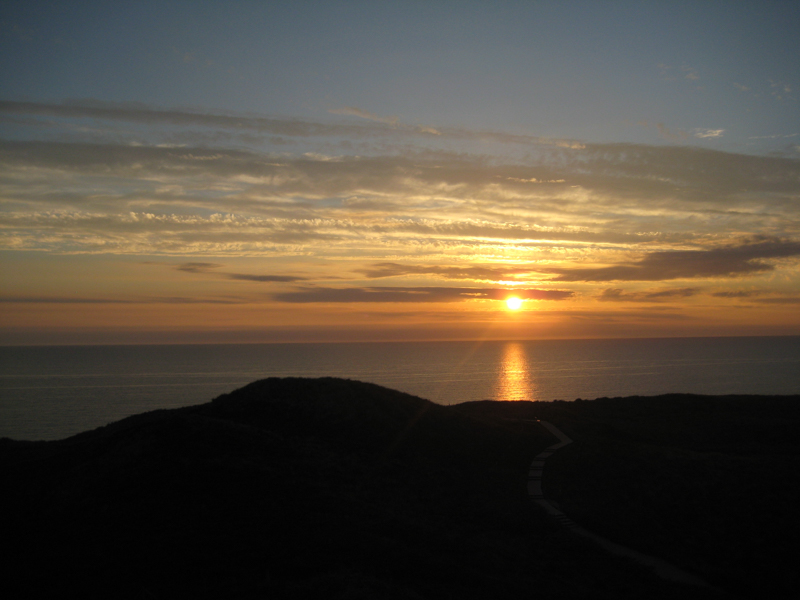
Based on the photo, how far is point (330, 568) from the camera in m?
13.9

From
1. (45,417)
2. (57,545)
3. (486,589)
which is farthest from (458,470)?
(45,417)

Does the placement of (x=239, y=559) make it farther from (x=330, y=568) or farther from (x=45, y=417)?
(x=45, y=417)

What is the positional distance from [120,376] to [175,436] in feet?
471

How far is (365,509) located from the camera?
19.5 m

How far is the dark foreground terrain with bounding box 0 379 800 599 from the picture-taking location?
1395 cm

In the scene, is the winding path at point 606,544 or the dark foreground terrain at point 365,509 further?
the winding path at point 606,544

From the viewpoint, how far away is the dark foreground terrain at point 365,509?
13.9m

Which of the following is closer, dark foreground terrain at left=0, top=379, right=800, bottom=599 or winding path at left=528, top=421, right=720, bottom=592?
dark foreground terrain at left=0, top=379, right=800, bottom=599

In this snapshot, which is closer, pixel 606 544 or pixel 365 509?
pixel 606 544

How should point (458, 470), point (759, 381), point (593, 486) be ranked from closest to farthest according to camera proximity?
point (593, 486)
point (458, 470)
point (759, 381)

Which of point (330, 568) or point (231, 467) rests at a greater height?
point (231, 467)

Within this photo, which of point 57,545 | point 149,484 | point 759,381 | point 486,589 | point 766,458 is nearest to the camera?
point 486,589

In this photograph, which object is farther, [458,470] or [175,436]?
[458,470]

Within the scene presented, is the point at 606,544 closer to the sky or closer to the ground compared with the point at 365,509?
closer to the ground
